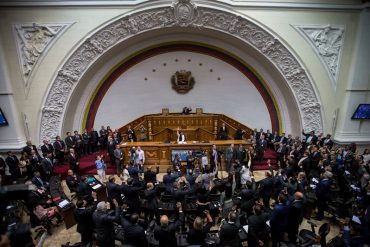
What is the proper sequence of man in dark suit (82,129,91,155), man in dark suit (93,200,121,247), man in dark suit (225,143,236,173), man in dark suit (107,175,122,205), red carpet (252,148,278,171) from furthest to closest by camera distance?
man in dark suit (82,129,91,155) < red carpet (252,148,278,171) < man in dark suit (225,143,236,173) < man in dark suit (107,175,122,205) < man in dark suit (93,200,121,247)

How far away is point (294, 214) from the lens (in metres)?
5.30

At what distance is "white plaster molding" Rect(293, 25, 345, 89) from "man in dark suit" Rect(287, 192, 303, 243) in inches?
335

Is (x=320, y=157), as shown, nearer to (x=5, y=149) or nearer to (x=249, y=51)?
(x=249, y=51)

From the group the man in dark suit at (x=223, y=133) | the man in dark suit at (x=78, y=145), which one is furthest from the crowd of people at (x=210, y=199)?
the man in dark suit at (x=223, y=133)

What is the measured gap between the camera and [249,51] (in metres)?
12.8

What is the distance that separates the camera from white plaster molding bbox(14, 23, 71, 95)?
34.4ft

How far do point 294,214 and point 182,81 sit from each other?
1028 centimetres

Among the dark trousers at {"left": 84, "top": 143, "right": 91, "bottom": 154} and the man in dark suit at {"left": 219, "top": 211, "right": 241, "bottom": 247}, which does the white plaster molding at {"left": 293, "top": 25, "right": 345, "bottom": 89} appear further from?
the dark trousers at {"left": 84, "top": 143, "right": 91, "bottom": 154}

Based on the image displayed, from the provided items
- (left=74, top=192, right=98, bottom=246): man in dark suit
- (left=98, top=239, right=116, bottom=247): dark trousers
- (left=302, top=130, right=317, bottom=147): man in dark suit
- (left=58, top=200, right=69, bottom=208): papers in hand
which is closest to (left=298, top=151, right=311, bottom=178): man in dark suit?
(left=302, top=130, right=317, bottom=147): man in dark suit

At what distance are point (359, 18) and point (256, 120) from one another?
6620 millimetres

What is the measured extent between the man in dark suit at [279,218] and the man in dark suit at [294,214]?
16 centimetres

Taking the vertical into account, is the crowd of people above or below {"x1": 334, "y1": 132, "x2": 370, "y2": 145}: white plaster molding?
below

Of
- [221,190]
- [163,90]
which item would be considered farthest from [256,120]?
[221,190]

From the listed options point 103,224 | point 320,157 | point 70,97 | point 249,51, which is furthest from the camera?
point 249,51
